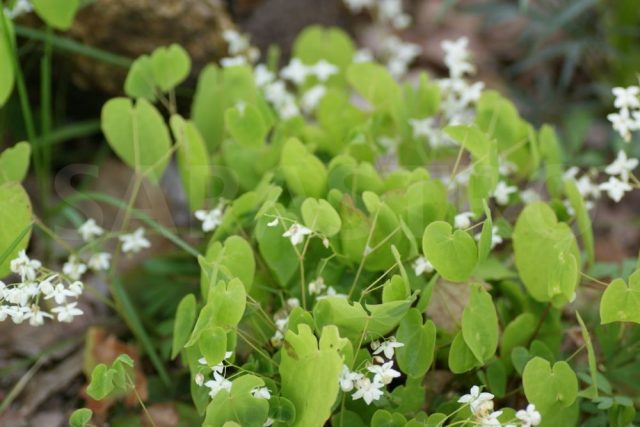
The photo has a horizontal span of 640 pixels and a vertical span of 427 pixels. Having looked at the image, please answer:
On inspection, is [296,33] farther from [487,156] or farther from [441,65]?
[487,156]

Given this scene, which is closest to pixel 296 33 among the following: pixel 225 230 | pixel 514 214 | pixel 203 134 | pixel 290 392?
pixel 203 134

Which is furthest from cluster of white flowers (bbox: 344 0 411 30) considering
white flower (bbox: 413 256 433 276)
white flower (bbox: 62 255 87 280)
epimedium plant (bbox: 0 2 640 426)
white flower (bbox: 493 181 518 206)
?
white flower (bbox: 62 255 87 280)

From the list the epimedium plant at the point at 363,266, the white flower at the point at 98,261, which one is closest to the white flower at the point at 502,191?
the epimedium plant at the point at 363,266

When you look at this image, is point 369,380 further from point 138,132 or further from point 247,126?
point 138,132

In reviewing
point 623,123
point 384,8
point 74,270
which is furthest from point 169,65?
point 384,8

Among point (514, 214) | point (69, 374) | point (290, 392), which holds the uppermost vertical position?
point (290, 392)

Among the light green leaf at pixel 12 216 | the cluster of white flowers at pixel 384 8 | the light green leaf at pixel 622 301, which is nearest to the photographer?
the light green leaf at pixel 622 301

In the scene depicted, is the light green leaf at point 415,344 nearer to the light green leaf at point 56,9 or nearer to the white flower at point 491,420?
the white flower at point 491,420

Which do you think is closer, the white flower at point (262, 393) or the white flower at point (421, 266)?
the white flower at point (262, 393)

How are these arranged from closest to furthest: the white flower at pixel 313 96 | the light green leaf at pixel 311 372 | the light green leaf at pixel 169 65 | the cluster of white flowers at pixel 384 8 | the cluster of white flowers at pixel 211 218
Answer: the light green leaf at pixel 311 372 < the cluster of white flowers at pixel 211 218 < the light green leaf at pixel 169 65 < the white flower at pixel 313 96 < the cluster of white flowers at pixel 384 8
